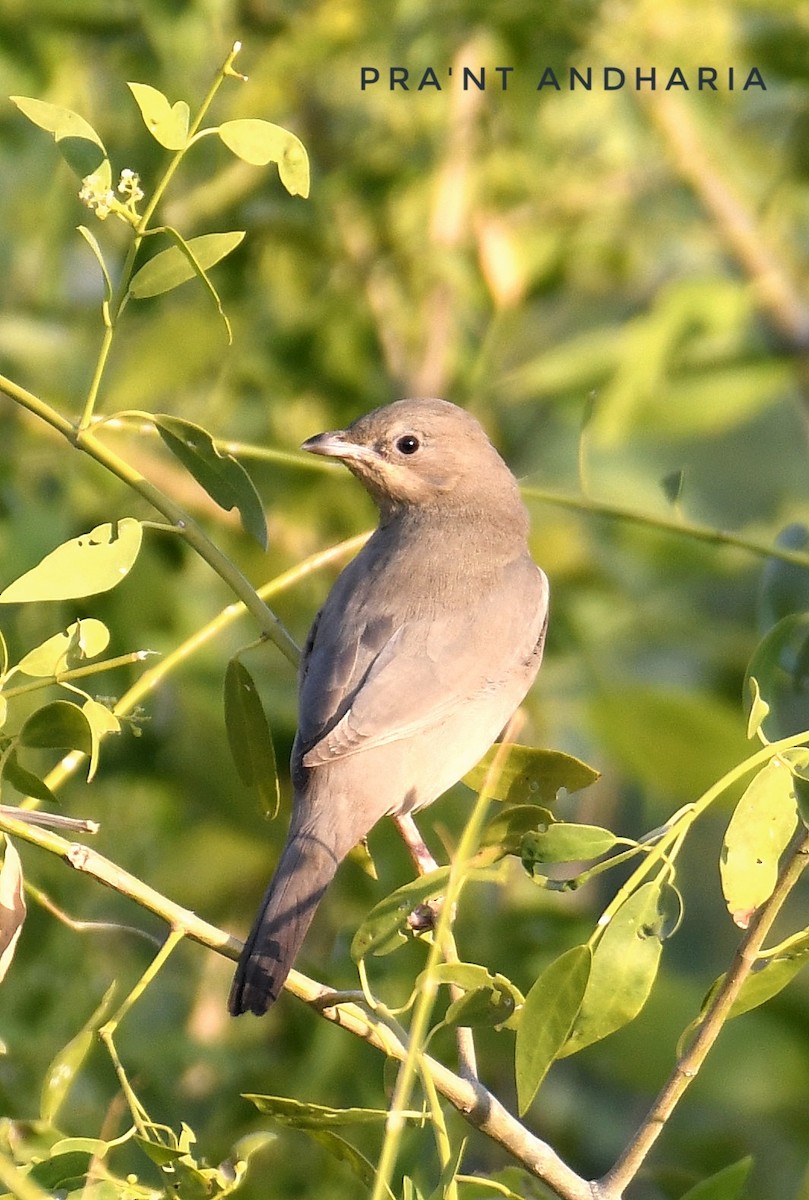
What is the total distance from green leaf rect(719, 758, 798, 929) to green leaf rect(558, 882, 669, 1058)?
0.11 meters

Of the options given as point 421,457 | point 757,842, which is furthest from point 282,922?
point 421,457

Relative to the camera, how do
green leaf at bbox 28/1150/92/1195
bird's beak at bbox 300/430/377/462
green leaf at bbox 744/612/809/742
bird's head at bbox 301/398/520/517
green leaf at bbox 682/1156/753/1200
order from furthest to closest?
bird's head at bbox 301/398/520/517 → bird's beak at bbox 300/430/377/462 → green leaf at bbox 744/612/809/742 → green leaf at bbox 682/1156/753/1200 → green leaf at bbox 28/1150/92/1195

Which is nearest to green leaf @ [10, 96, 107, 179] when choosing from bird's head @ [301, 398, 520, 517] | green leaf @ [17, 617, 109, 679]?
green leaf @ [17, 617, 109, 679]

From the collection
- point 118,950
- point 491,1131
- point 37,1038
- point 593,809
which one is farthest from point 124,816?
point 491,1131

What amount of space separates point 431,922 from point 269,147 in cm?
150

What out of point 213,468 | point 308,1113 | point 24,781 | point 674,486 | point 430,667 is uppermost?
point 674,486

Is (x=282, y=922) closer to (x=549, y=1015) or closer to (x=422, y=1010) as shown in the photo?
(x=549, y=1015)

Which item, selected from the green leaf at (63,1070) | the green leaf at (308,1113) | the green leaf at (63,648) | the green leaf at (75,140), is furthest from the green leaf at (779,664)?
the green leaf at (75,140)

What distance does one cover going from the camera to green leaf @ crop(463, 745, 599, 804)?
2.63 metres

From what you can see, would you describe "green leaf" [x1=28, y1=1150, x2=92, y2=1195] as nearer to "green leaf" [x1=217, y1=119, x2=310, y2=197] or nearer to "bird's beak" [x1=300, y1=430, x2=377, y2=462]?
"green leaf" [x1=217, y1=119, x2=310, y2=197]

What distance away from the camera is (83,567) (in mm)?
2508

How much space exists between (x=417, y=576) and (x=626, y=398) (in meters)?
1.49

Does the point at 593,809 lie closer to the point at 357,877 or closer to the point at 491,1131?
the point at 357,877

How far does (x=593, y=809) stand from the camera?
596 cm
